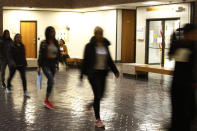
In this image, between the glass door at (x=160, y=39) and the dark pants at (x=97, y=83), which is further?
the glass door at (x=160, y=39)

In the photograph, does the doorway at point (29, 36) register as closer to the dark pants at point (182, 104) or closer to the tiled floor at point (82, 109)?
the tiled floor at point (82, 109)

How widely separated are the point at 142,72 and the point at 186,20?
3667 millimetres

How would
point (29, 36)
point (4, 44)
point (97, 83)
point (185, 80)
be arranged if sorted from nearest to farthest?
point (185, 80)
point (97, 83)
point (4, 44)
point (29, 36)

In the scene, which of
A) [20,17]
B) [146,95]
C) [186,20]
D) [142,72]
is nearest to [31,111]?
[146,95]

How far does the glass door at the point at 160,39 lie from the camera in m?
18.1

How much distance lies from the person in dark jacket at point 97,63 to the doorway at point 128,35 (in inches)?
591

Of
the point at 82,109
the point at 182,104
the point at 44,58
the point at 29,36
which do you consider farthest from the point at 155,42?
the point at 182,104

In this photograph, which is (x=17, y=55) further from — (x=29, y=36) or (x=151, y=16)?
(x=29, y=36)

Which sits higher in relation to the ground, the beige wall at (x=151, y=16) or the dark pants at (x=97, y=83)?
the beige wall at (x=151, y=16)

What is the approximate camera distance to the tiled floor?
703 centimetres

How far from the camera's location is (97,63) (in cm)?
685

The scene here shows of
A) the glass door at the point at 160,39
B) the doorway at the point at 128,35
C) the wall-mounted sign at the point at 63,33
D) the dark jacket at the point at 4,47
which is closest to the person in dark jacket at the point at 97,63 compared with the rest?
the dark jacket at the point at 4,47

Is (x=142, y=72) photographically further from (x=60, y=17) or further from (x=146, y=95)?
(x=60, y=17)

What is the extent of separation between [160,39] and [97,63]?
12.4 metres
